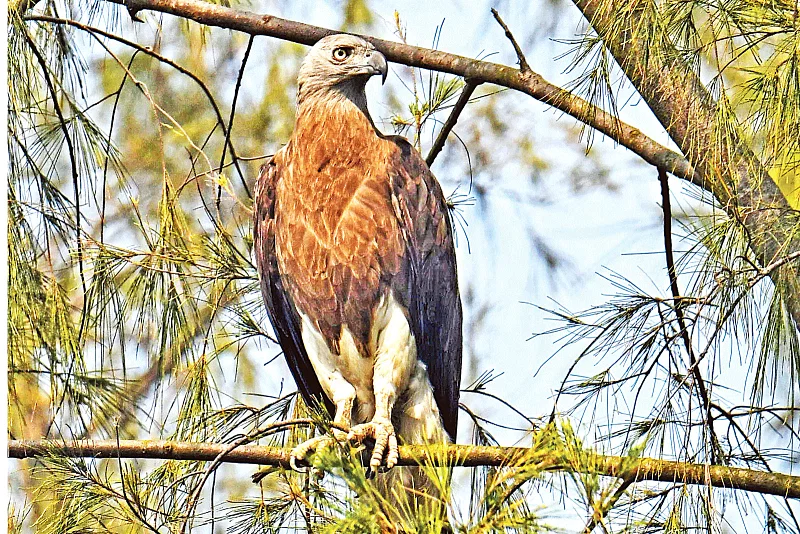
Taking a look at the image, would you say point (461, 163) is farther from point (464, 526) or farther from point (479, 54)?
point (464, 526)

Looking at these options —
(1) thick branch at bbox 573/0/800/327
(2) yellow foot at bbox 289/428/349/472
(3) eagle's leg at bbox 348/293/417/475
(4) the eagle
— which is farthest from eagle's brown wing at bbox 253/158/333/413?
(1) thick branch at bbox 573/0/800/327

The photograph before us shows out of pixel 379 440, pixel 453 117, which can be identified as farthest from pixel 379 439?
pixel 453 117

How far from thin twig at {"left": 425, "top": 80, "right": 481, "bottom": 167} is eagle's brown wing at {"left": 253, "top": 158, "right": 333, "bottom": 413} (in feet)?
1.09

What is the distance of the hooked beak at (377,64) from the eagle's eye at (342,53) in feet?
0.16

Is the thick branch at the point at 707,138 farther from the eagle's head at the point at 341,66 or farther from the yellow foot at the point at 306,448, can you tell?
the yellow foot at the point at 306,448

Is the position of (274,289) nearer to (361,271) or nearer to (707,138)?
(361,271)

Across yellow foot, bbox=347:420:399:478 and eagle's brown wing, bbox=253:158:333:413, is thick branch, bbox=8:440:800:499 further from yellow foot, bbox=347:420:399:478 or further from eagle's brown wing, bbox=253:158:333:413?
eagle's brown wing, bbox=253:158:333:413

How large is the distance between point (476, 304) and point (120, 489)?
116cm

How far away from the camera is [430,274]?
1.86m

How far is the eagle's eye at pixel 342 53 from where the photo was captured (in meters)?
1.96

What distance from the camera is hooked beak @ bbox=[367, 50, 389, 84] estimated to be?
1905 mm

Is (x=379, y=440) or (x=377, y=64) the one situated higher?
(x=377, y=64)

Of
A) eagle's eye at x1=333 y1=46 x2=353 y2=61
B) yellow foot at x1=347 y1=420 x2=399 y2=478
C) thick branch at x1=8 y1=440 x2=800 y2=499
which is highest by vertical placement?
eagle's eye at x1=333 y1=46 x2=353 y2=61

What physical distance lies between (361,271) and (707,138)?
0.60 meters
